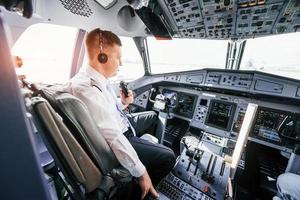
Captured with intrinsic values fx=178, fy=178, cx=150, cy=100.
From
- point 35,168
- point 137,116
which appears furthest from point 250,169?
point 35,168

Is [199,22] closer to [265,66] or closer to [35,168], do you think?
[265,66]

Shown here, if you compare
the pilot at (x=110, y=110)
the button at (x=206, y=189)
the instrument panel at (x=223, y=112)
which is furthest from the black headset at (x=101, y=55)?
the instrument panel at (x=223, y=112)

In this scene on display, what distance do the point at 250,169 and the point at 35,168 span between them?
2.65 meters

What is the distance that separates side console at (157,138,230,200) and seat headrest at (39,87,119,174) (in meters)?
0.66

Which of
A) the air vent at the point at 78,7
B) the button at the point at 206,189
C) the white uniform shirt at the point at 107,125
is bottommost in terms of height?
the button at the point at 206,189

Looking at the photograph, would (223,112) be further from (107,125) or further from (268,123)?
(107,125)

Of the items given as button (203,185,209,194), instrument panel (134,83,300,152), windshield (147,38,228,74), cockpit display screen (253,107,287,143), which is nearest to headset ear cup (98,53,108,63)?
button (203,185,209,194)

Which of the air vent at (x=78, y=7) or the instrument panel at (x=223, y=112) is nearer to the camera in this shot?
the air vent at (x=78, y=7)

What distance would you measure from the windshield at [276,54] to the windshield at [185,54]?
1.42 ft

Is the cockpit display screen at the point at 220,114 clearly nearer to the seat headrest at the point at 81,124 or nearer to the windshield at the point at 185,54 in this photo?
the windshield at the point at 185,54

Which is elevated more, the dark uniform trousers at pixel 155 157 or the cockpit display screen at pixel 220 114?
the cockpit display screen at pixel 220 114

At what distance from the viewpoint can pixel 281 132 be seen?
1887 millimetres

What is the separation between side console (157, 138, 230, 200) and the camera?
4.59ft

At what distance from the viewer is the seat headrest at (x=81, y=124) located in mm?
893
